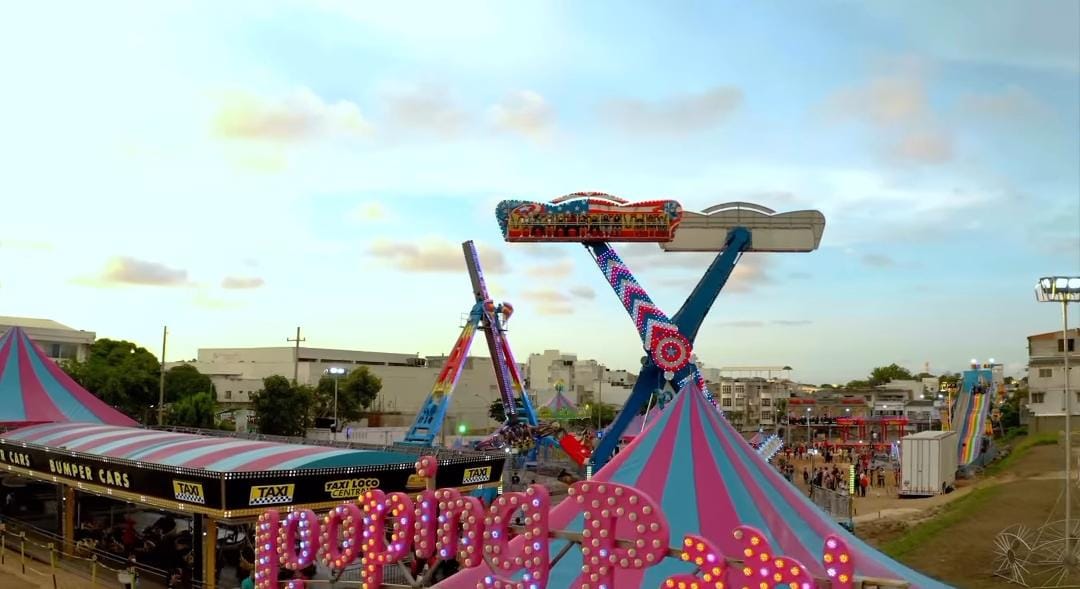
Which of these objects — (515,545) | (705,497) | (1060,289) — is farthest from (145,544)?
(1060,289)

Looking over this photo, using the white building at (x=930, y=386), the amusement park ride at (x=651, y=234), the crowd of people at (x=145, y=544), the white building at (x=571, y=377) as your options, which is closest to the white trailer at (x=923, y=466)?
the amusement park ride at (x=651, y=234)

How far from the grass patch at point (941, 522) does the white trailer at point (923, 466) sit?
135 inches

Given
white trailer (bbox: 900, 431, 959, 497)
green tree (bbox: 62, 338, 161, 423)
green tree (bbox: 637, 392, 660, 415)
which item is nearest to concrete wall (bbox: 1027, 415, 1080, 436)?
white trailer (bbox: 900, 431, 959, 497)

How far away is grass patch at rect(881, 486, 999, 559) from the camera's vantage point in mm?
25984

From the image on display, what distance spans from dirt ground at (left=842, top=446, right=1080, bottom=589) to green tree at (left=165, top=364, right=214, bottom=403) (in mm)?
51115

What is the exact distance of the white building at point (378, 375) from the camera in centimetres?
9244

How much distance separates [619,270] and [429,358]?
89.4 meters

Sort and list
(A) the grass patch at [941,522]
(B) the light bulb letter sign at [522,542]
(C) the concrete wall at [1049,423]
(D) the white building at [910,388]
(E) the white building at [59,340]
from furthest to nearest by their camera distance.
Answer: (D) the white building at [910,388] → (E) the white building at [59,340] → (C) the concrete wall at [1049,423] → (A) the grass patch at [941,522] → (B) the light bulb letter sign at [522,542]

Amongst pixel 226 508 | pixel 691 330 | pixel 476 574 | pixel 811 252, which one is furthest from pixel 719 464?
pixel 811 252

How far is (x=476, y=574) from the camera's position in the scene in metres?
12.3

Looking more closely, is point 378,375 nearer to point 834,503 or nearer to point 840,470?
point 840,470

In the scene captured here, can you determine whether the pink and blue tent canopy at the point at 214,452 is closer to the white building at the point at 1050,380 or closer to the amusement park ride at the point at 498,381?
the amusement park ride at the point at 498,381

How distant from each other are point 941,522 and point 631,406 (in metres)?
13.7

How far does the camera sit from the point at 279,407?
199 feet
